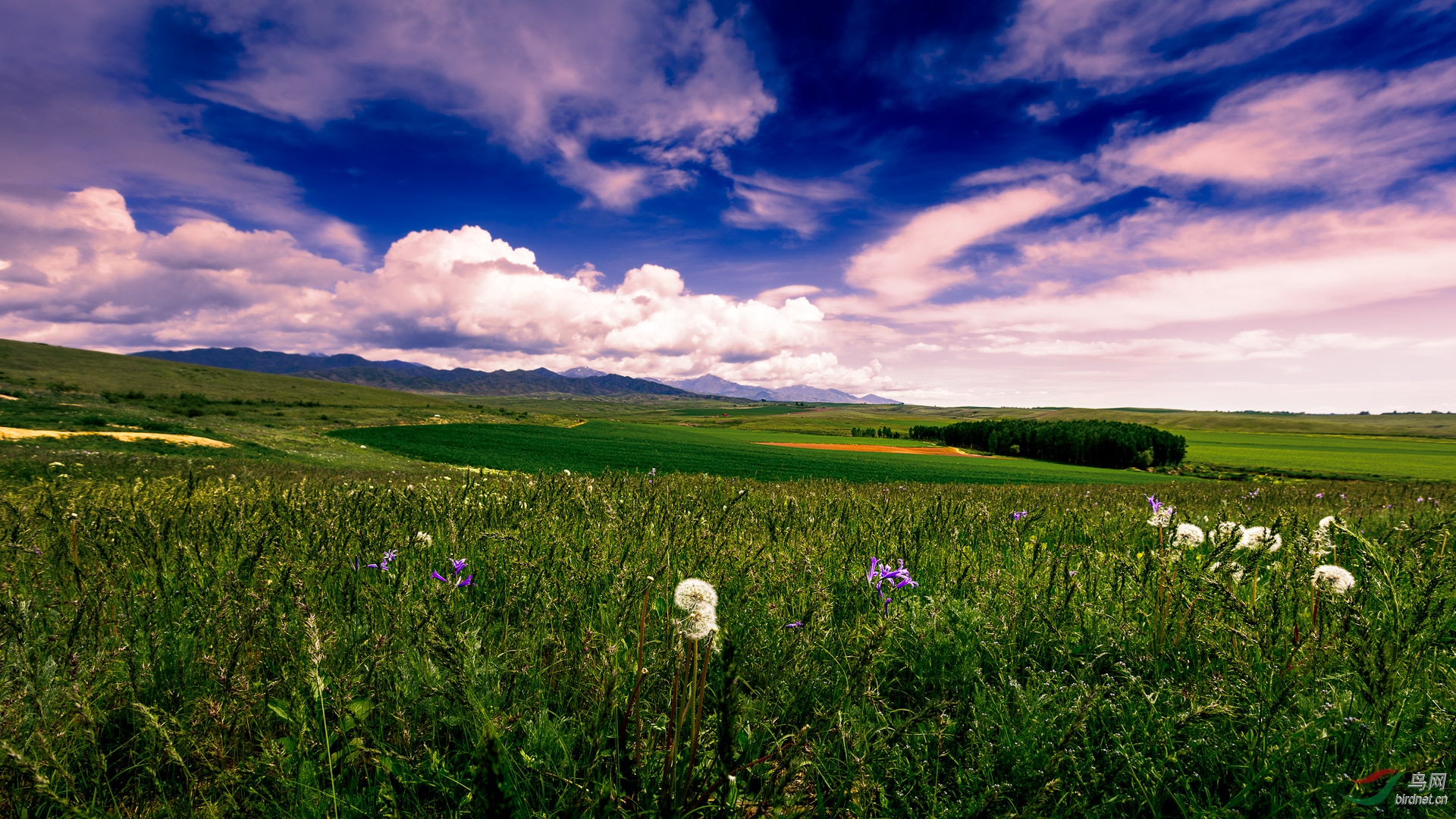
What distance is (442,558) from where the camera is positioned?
4090 millimetres

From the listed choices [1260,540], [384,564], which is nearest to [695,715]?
[384,564]

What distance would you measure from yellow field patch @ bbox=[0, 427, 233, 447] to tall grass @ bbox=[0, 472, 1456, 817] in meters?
25.4

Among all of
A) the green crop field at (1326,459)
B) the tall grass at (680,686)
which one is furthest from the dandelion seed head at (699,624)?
the green crop field at (1326,459)

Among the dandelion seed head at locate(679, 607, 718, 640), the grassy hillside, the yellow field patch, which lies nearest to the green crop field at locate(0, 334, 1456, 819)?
the dandelion seed head at locate(679, 607, 718, 640)

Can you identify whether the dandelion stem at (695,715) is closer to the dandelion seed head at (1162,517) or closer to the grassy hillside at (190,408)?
the dandelion seed head at (1162,517)

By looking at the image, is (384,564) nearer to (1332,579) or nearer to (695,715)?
(695,715)

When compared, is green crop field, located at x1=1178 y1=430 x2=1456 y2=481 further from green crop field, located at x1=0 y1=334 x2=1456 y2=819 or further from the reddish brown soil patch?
A: green crop field, located at x1=0 y1=334 x2=1456 y2=819

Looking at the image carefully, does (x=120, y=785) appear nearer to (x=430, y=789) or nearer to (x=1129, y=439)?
(x=430, y=789)

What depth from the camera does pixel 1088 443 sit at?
7175cm

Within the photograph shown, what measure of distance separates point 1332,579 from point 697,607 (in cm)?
372

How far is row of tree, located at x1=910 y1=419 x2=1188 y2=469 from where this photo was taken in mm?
68750

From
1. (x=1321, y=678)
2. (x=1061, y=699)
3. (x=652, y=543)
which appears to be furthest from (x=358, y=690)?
(x=1321, y=678)

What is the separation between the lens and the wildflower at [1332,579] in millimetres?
2896

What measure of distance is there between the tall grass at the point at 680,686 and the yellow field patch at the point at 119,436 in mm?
25387
